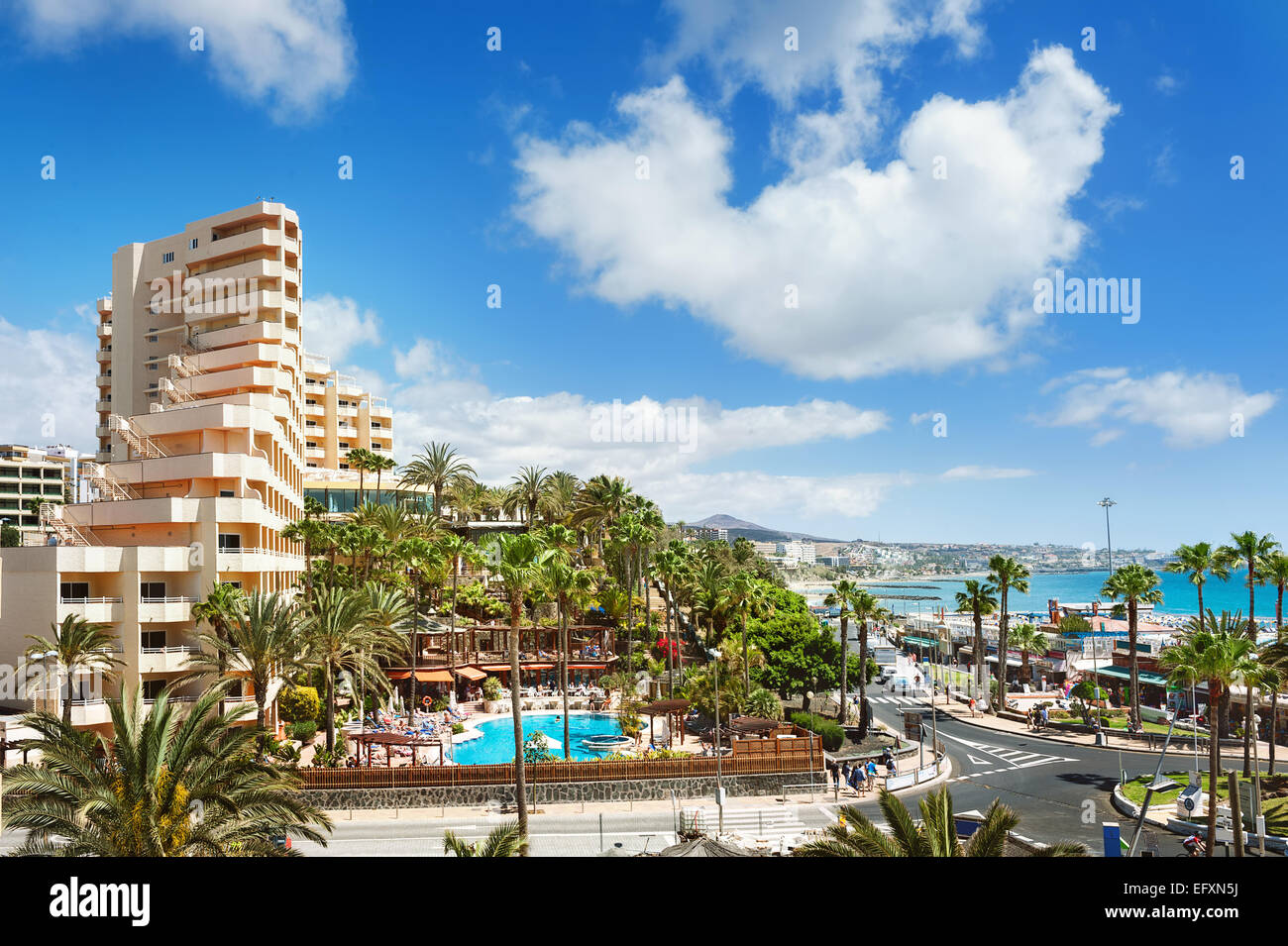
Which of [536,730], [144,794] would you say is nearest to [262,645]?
[536,730]

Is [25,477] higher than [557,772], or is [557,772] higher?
[25,477]

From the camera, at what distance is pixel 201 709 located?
65.3ft

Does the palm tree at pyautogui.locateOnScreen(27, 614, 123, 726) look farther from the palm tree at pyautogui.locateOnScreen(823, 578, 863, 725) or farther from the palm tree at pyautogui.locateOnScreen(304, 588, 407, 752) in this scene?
the palm tree at pyautogui.locateOnScreen(823, 578, 863, 725)

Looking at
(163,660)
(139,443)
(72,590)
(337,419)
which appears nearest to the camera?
(72,590)

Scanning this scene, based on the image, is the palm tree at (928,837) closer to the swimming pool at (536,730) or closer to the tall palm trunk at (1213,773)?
the tall palm trunk at (1213,773)

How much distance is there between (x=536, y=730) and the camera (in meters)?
50.0

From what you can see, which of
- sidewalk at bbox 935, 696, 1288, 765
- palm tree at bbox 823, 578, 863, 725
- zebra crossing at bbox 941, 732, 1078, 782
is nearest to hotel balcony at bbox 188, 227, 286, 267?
palm tree at bbox 823, 578, 863, 725

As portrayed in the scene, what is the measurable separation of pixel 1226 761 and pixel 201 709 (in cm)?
5399

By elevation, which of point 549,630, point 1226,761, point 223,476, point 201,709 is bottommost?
point 1226,761

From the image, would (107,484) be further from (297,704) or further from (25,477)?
(25,477)

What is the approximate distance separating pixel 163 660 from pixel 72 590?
5.74 metres

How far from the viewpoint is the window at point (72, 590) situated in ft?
136
